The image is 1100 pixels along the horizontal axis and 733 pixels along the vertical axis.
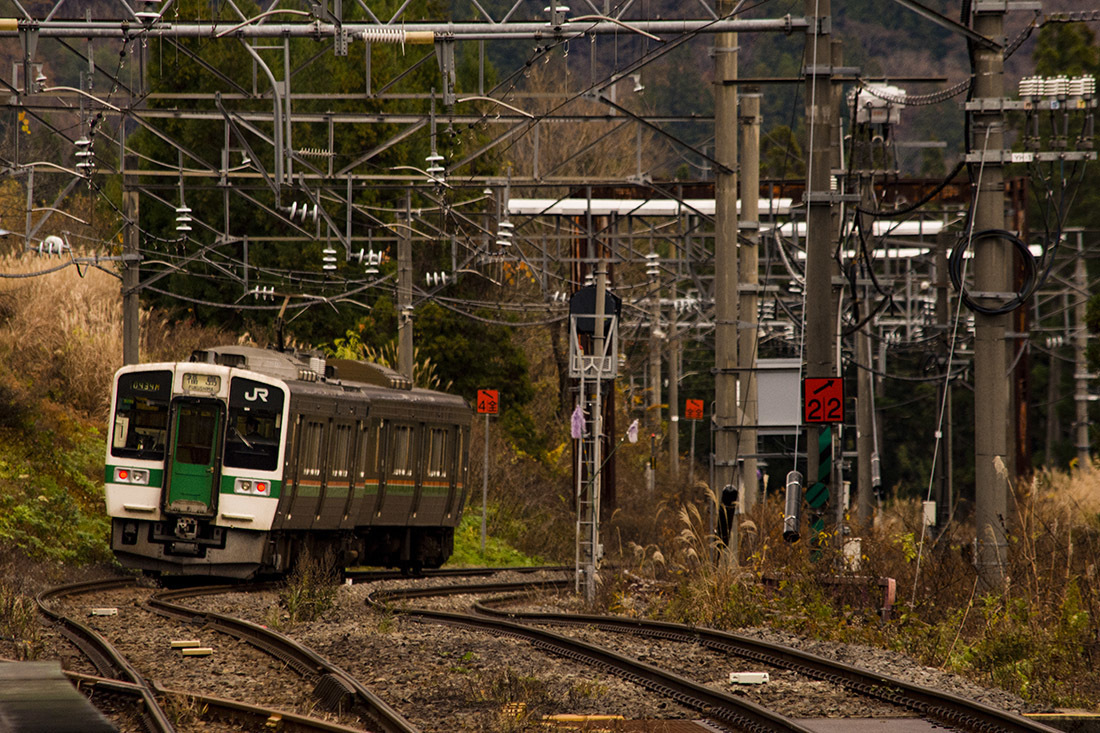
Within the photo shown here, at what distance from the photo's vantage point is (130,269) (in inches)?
938

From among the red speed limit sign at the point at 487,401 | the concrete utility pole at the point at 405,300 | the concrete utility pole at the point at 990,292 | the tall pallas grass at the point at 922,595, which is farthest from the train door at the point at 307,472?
the concrete utility pole at the point at 405,300

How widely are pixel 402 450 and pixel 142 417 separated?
4893mm

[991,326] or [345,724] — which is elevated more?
[991,326]

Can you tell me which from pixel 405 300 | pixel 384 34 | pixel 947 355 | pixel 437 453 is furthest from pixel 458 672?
pixel 405 300

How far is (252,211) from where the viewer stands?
140 feet

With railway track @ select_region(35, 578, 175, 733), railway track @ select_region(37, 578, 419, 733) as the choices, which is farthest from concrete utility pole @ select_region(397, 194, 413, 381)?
railway track @ select_region(37, 578, 419, 733)

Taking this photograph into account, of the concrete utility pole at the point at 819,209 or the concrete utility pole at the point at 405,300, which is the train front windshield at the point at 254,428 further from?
the concrete utility pole at the point at 405,300

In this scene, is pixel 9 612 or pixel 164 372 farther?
pixel 164 372

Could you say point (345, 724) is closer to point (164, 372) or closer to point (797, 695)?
point (797, 695)

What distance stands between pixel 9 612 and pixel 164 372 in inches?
238

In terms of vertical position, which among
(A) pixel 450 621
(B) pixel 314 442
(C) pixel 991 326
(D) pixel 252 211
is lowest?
(A) pixel 450 621

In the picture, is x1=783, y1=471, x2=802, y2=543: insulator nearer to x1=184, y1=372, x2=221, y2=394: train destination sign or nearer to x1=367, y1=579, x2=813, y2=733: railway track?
x1=367, y1=579, x2=813, y2=733: railway track

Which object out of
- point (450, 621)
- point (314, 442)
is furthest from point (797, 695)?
point (314, 442)

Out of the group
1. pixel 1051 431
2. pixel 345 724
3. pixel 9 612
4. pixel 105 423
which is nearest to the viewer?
pixel 345 724
